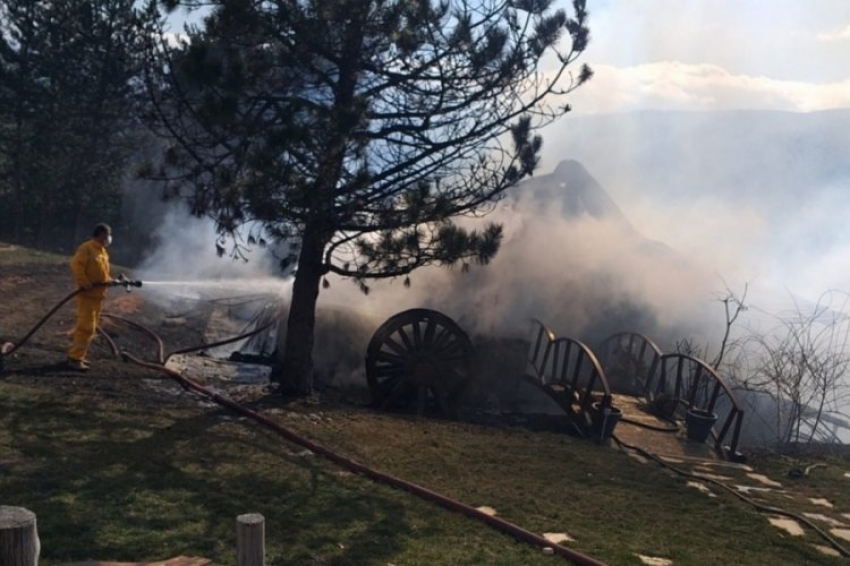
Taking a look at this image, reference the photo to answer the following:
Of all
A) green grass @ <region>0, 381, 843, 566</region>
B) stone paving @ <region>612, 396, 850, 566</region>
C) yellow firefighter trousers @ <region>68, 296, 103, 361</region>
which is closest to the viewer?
green grass @ <region>0, 381, 843, 566</region>

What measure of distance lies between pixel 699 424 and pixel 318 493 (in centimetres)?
638

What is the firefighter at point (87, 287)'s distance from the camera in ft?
30.3

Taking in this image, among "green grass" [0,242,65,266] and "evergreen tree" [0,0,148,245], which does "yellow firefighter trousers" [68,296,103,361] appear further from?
"evergreen tree" [0,0,148,245]

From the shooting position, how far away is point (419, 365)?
1081 cm

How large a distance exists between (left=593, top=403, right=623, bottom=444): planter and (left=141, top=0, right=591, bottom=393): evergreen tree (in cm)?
262

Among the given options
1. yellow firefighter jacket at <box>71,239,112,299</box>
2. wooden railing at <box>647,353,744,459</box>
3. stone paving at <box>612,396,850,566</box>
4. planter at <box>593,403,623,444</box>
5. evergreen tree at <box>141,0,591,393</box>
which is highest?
evergreen tree at <box>141,0,591,393</box>

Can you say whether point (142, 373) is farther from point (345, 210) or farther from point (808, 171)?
point (808, 171)

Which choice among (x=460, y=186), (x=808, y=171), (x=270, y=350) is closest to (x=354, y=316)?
(x=270, y=350)

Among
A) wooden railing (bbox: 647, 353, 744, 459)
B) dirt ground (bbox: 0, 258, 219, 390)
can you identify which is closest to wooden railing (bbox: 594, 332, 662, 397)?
wooden railing (bbox: 647, 353, 744, 459)

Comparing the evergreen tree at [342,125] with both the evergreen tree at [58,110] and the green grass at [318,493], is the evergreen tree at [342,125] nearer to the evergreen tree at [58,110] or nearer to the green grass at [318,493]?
the green grass at [318,493]

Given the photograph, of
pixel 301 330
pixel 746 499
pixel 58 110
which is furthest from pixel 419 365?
pixel 58 110

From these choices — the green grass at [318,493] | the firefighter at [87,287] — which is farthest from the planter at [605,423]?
the firefighter at [87,287]

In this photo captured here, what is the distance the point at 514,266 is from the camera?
14.9m

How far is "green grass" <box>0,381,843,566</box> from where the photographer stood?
5.03 m
